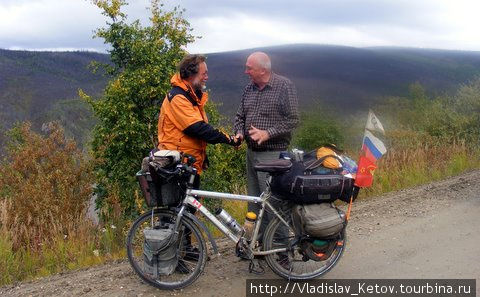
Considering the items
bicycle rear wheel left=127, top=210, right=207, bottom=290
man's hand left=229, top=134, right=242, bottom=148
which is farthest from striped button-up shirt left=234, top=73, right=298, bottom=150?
bicycle rear wheel left=127, top=210, right=207, bottom=290

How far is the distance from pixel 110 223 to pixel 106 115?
9.05m

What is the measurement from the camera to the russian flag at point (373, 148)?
4.16 m

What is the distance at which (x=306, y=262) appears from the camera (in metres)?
4.39

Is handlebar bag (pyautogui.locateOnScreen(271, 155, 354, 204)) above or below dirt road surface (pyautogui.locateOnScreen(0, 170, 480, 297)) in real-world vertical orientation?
above

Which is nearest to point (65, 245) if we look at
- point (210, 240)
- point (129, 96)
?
point (210, 240)

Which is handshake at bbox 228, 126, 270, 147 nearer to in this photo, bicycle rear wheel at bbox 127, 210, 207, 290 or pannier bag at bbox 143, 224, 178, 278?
bicycle rear wheel at bbox 127, 210, 207, 290

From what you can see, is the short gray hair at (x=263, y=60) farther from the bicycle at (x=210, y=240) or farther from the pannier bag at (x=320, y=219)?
the pannier bag at (x=320, y=219)

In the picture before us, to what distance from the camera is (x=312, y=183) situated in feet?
12.9

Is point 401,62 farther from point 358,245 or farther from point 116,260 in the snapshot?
point 116,260

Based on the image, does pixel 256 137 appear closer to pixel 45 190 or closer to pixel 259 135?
pixel 259 135

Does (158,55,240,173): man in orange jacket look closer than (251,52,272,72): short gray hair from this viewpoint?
Yes

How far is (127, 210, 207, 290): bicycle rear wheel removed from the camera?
13.6 feet

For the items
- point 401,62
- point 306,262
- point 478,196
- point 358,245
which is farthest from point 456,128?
point 306,262

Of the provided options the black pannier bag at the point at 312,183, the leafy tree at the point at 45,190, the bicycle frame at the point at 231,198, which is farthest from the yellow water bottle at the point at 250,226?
the leafy tree at the point at 45,190
